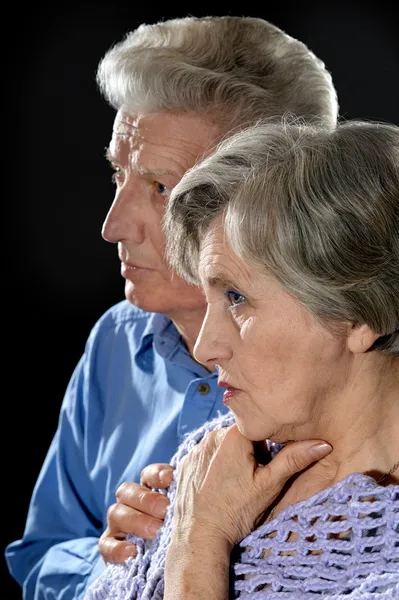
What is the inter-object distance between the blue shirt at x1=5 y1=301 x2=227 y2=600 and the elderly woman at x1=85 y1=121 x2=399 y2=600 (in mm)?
473

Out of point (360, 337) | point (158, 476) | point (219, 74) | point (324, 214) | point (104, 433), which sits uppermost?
point (219, 74)

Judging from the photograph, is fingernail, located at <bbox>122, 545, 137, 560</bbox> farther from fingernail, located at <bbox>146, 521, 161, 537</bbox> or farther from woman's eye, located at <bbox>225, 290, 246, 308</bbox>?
woman's eye, located at <bbox>225, 290, 246, 308</bbox>

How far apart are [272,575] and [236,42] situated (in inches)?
46.3

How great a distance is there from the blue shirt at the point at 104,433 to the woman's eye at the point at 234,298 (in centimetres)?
56

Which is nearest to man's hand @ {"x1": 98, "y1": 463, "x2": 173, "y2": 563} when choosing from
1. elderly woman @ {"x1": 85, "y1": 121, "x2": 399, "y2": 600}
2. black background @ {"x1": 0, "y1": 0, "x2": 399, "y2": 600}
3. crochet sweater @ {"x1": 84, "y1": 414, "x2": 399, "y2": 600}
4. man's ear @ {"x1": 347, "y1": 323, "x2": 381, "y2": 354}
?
elderly woman @ {"x1": 85, "y1": 121, "x2": 399, "y2": 600}

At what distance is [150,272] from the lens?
2162 millimetres

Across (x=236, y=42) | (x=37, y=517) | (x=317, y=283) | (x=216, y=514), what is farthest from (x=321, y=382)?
(x=37, y=517)

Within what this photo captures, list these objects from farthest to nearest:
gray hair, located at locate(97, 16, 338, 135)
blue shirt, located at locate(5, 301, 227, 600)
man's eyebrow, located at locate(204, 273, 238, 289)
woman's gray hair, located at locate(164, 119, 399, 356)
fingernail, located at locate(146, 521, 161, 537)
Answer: blue shirt, located at locate(5, 301, 227, 600) → gray hair, located at locate(97, 16, 338, 135) → fingernail, located at locate(146, 521, 161, 537) → man's eyebrow, located at locate(204, 273, 238, 289) → woman's gray hair, located at locate(164, 119, 399, 356)

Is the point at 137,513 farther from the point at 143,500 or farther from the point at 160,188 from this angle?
the point at 160,188

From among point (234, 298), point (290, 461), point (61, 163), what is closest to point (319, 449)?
point (290, 461)

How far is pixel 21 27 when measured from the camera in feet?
9.87

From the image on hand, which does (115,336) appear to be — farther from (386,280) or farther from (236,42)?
(386,280)

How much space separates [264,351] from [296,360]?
0.17 feet

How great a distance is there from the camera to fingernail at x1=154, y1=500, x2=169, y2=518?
185cm
